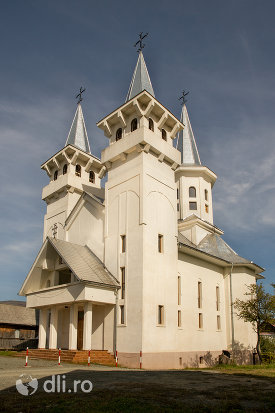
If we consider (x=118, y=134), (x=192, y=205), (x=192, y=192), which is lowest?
(x=192, y=205)

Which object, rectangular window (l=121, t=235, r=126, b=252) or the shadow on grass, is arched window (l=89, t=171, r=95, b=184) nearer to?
rectangular window (l=121, t=235, r=126, b=252)

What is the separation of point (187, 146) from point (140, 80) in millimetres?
14665

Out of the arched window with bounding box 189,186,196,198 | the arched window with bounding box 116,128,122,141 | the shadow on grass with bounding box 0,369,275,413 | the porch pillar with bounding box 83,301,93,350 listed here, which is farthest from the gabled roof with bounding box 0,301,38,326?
the shadow on grass with bounding box 0,369,275,413

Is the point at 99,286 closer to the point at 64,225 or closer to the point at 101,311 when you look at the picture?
the point at 101,311

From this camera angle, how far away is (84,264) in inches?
985

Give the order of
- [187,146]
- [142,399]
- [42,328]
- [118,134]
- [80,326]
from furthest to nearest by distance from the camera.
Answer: [187,146]
[118,134]
[42,328]
[80,326]
[142,399]

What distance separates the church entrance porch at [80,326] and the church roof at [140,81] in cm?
1753

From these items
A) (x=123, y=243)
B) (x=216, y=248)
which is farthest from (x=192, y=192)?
(x=123, y=243)

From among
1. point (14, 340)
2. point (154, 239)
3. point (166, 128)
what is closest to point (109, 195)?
point (154, 239)

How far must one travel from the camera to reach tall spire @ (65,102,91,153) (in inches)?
1532

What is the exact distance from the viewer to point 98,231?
93.5 feet

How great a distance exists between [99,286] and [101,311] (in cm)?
287

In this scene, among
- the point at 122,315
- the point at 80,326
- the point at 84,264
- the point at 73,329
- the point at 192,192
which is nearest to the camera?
the point at 73,329

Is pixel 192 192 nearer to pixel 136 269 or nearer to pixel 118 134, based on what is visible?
pixel 118 134
